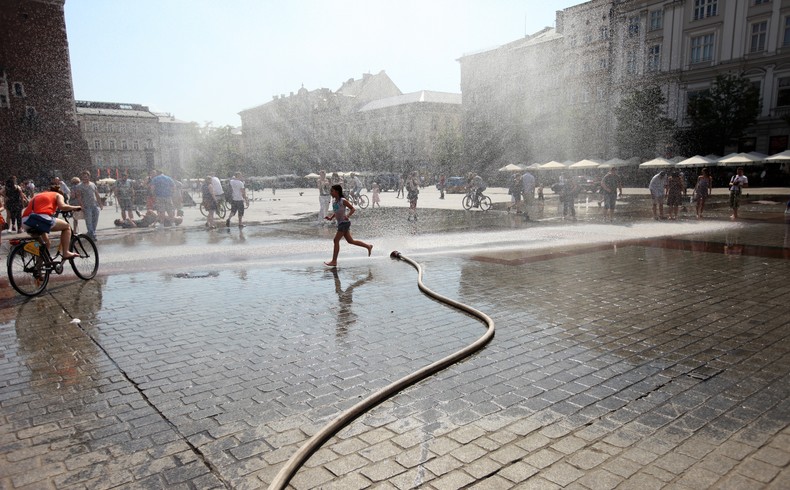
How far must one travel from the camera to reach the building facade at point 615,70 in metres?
39.2

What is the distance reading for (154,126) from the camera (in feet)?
330

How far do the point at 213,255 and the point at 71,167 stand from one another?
52611 millimetres

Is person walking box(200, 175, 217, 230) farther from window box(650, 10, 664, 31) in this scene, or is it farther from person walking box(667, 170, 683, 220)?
window box(650, 10, 664, 31)

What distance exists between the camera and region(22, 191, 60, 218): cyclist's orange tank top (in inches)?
295

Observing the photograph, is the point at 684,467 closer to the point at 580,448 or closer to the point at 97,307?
the point at 580,448

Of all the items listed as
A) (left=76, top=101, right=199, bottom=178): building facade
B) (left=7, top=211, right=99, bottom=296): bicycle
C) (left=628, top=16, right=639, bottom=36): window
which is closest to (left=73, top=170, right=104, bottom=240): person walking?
(left=7, top=211, right=99, bottom=296): bicycle

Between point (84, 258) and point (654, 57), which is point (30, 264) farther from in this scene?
point (654, 57)

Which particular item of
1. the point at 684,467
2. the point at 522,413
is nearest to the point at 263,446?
the point at 522,413

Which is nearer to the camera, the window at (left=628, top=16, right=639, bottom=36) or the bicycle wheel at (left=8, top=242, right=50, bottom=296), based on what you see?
the bicycle wheel at (left=8, top=242, right=50, bottom=296)

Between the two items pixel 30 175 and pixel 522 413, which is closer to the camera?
pixel 522 413

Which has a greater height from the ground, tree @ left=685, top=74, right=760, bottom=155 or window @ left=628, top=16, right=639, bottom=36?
window @ left=628, top=16, right=639, bottom=36

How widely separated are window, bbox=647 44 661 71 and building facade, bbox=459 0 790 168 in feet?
0.28

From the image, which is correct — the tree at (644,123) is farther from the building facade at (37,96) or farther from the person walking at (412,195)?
the building facade at (37,96)

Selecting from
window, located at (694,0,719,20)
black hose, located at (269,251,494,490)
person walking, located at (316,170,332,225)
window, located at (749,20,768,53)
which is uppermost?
window, located at (694,0,719,20)
